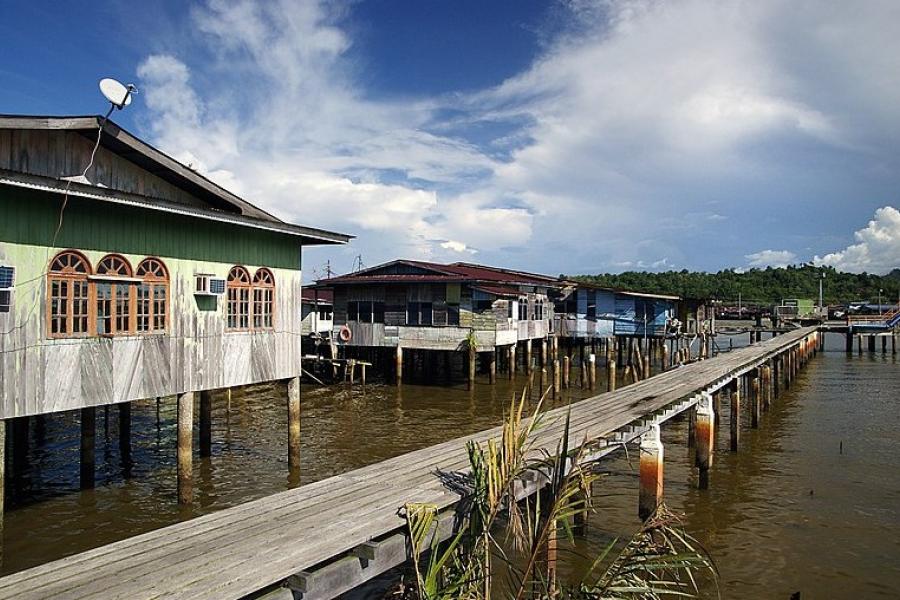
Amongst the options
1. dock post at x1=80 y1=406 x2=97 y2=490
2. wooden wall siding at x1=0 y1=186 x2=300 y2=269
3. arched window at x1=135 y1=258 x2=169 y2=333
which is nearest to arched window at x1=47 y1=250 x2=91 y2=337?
wooden wall siding at x1=0 y1=186 x2=300 y2=269

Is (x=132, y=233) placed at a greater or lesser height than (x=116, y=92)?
lesser


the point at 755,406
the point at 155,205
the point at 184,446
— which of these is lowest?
the point at 755,406

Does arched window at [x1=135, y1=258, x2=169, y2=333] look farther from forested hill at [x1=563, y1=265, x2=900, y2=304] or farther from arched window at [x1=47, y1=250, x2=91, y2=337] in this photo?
forested hill at [x1=563, y1=265, x2=900, y2=304]

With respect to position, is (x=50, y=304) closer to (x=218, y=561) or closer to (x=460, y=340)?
(x=218, y=561)

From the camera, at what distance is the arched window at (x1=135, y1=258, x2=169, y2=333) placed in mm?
10852

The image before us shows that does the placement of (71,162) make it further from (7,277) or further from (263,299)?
(263,299)

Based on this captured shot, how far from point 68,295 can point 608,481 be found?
11064mm

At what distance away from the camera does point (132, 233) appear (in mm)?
10656

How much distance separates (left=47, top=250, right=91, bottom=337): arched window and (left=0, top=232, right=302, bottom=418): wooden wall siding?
0.13m

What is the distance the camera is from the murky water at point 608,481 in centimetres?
1059

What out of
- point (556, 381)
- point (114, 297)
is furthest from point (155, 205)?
point (556, 381)

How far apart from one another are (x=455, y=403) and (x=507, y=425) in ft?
63.9

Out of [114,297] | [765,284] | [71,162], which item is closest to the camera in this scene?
[71,162]

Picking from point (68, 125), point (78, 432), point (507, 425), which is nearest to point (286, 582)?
point (507, 425)
